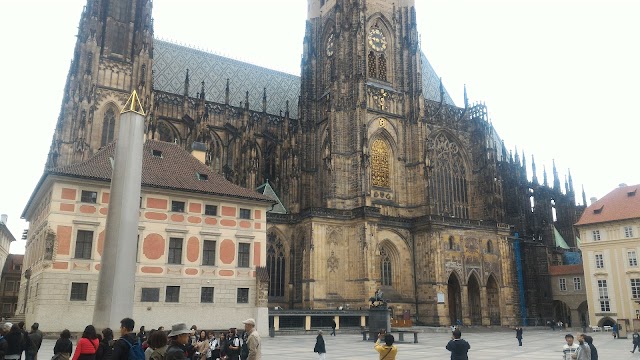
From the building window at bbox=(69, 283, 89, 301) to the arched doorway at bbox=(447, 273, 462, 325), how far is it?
28.9 m

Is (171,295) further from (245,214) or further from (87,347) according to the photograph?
(87,347)

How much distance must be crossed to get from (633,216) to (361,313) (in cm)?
2652

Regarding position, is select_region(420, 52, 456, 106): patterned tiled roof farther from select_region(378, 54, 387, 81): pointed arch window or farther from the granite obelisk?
the granite obelisk

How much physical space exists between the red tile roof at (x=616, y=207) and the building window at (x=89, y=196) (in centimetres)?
4262

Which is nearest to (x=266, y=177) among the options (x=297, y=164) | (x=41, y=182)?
(x=297, y=164)

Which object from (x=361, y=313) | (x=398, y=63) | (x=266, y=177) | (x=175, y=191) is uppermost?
(x=398, y=63)

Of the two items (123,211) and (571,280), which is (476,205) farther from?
(123,211)

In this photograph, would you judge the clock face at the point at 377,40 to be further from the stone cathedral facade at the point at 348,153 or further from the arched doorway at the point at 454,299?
the arched doorway at the point at 454,299

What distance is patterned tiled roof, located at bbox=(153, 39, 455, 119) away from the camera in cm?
5441

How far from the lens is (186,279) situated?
30.9 m

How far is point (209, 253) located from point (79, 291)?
23.7ft

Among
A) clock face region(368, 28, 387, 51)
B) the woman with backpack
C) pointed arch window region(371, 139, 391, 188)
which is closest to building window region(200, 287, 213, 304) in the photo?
pointed arch window region(371, 139, 391, 188)

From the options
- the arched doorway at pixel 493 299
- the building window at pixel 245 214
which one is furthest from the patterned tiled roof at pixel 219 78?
the arched doorway at pixel 493 299

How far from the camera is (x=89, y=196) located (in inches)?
1156
